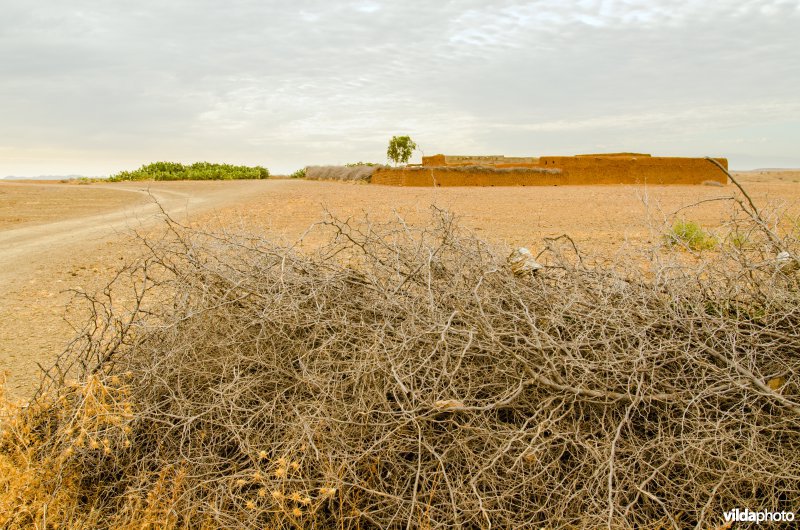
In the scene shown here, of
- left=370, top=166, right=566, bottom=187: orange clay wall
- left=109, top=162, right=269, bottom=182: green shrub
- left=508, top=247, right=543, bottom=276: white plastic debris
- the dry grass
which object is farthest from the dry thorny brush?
left=109, top=162, right=269, bottom=182: green shrub

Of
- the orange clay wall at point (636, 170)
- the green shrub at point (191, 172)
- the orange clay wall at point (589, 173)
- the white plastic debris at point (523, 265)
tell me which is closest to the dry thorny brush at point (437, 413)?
the white plastic debris at point (523, 265)

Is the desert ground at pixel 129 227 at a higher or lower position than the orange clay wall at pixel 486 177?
lower

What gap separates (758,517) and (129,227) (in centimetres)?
662

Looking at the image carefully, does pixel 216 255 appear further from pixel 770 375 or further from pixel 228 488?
pixel 770 375

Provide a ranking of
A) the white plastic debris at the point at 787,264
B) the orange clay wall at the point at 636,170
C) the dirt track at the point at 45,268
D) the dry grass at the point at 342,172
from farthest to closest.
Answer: the dry grass at the point at 342,172 < the orange clay wall at the point at 636,170 < the dirt track at the point at 45,268 < the white plastic debris at the point at 787,264

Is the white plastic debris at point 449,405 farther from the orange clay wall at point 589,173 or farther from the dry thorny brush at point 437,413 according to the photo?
the orange clay wall at point 589,173

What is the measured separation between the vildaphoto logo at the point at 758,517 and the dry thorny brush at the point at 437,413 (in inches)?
1.4

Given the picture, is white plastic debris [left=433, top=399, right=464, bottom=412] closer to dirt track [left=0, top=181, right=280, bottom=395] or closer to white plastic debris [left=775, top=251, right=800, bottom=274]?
white plastic debris [left=775, top=251, right=800, bottom=274]

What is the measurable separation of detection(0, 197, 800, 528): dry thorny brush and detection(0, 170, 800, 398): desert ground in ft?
1.87

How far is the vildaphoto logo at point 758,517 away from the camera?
220 cm

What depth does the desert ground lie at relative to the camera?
420 centimetres

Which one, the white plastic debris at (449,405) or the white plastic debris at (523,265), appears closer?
the white plastic debris at (449,405)

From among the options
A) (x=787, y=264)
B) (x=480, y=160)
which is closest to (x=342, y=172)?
(x=480, y=160)

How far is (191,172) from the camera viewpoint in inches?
1486
